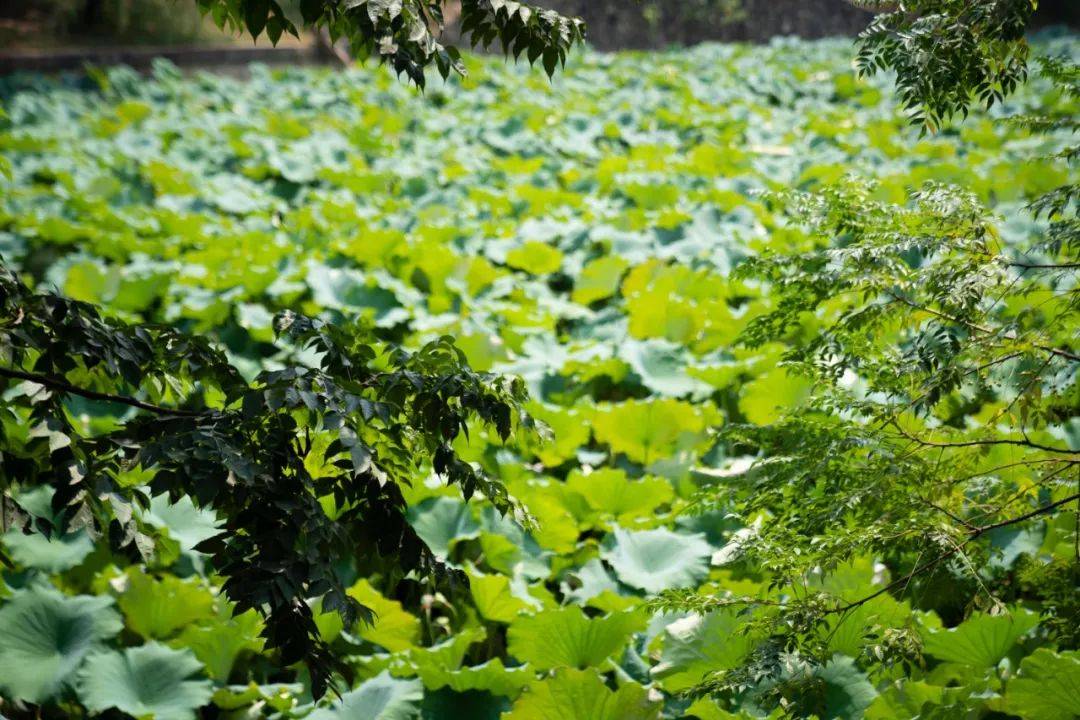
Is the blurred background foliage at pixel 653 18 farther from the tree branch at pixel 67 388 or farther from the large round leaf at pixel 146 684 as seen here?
the tree branch at pixel 67 388

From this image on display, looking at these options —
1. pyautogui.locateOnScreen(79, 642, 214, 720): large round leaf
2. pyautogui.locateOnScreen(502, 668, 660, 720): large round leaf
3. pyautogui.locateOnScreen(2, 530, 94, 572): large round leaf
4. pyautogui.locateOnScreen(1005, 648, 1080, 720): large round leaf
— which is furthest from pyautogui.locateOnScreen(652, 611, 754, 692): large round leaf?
pyautogui.locateOnScreen(2, 530, 94, 572): large round leaf

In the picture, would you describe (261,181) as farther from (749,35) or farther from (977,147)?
(749,35)

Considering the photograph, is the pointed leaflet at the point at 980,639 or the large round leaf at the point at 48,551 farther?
the large round leaf at the point at 48,551

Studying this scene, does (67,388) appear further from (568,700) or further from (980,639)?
(980,639)

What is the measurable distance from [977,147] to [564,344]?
4.52 meters

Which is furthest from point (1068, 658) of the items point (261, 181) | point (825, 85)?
point (825, 85)

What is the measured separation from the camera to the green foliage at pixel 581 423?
1.80m

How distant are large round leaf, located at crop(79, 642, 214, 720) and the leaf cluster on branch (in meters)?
0.75

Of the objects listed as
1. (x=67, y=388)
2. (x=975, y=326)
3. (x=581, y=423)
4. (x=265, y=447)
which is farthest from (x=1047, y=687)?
(x=581, y=423)

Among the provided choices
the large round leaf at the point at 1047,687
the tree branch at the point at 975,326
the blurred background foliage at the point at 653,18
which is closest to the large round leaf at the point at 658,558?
the large round leaf at the point at 1047,687

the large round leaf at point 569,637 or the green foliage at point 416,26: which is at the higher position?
the green foliage at point 416,26

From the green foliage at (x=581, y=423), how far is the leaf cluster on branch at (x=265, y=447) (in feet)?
0.05

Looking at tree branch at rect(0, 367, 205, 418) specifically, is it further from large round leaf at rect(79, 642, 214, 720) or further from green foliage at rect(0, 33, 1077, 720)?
large round leaf at rect(79, 642, 214, 720)

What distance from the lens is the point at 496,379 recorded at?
174 centimetres
